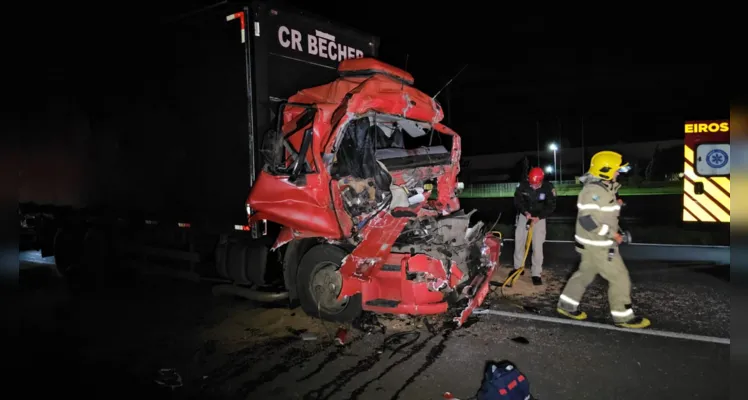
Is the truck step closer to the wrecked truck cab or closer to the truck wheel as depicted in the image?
the wrecked truck cab

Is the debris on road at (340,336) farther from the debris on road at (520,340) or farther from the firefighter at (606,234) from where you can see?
the firefighter at (606,234)

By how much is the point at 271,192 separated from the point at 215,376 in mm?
1830

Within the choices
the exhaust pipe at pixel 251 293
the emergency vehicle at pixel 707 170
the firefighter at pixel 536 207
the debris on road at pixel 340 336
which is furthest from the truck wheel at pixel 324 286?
the emergency vehicle at pixel 707 170

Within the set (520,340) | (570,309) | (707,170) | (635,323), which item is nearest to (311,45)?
(520,340)

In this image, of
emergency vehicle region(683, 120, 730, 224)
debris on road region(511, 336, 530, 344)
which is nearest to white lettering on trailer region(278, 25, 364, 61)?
debris on road region(511, 336, 530, 344)

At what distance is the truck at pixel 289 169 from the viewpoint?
4.70 meters

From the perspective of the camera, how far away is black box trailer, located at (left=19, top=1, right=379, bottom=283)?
5426mm

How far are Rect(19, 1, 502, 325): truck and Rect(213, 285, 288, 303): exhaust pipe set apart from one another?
0.03 meters

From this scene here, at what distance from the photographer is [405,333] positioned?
489 cm

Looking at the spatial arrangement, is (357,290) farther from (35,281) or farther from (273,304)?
(35,281)

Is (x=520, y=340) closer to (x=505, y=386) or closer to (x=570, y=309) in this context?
(x=570, y=309)

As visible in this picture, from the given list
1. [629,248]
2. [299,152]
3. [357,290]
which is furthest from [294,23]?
[629,248]

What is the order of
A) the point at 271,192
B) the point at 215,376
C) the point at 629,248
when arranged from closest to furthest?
the point at 215,376, the point at 271,192, the point at 629,248

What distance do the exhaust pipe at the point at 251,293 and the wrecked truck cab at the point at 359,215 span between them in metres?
0.22
